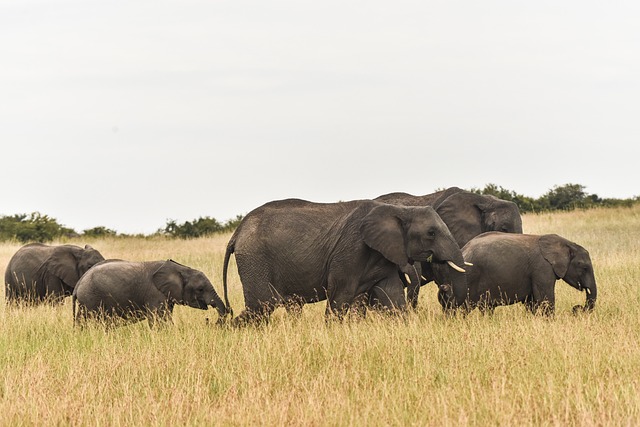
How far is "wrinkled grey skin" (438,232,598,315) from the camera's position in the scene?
42.9 ft

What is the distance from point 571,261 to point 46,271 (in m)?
9.42

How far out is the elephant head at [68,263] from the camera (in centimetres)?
1664

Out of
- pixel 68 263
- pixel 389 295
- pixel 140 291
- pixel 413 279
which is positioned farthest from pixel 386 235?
pixel 68 263

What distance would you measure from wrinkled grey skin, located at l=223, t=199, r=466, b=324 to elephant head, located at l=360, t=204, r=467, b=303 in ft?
0.04

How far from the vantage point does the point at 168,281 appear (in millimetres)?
13141

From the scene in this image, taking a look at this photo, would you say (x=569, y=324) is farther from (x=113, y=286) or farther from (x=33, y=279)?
(x=33, y=279)

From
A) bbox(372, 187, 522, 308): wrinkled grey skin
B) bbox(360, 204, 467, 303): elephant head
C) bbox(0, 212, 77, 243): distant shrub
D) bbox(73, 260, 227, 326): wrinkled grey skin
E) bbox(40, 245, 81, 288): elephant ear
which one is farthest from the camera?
bbox(0, 212, 77, 243): distant shrub

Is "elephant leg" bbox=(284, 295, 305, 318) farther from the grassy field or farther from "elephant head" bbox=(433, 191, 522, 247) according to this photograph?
"elephant head" bbox=(433, 191, 522, 247)

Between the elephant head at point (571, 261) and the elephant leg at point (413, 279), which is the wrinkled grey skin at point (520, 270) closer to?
the elephant head at point (571, 261)

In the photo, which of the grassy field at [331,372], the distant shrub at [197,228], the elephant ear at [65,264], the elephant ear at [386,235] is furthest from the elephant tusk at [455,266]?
the distant shrub at [197,228]

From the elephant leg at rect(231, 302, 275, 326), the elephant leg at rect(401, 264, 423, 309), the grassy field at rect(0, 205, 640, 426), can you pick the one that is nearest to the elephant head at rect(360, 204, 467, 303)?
the elephant leg at rect(401, 264, 423, 309)

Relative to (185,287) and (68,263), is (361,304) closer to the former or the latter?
(185,287)

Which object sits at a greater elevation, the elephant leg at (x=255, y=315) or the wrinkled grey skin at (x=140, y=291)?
the wrinkled grey skin at (x=140, y=291)

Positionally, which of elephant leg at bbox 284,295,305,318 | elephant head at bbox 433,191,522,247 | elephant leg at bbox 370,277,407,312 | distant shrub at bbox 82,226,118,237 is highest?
elephant head at bbox 433,191,522,247
